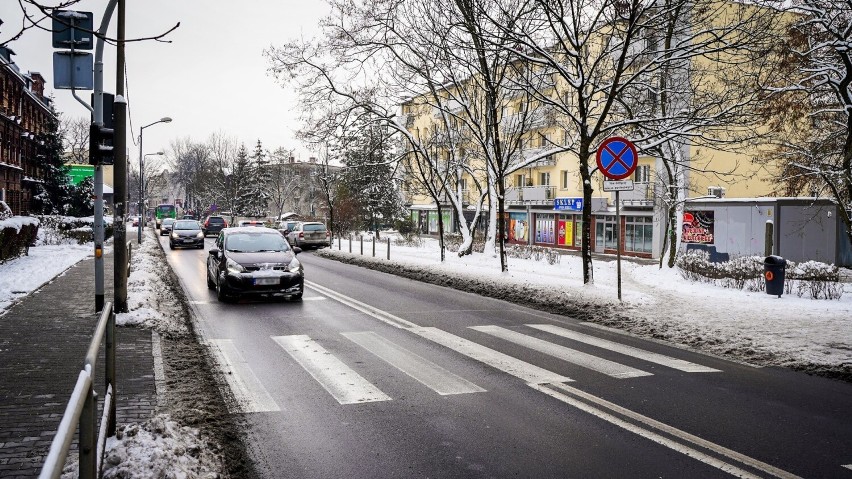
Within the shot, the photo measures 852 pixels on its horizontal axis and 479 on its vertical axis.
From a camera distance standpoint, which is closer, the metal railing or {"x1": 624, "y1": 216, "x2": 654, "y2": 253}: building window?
the metal railing

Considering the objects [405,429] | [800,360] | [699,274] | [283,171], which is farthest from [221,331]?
[283,171]

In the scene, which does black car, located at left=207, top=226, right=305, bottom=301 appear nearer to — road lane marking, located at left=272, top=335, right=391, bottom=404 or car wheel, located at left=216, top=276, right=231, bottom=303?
car wheel, located at left=216, top=276, right=231, bottom=303

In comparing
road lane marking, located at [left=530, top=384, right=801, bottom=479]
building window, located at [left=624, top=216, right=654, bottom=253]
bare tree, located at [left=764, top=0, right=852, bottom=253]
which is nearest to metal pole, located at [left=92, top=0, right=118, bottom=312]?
road lane marking, located at [left=530, top=384, right=801, bottom=479]

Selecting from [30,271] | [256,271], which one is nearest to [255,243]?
[256,271]

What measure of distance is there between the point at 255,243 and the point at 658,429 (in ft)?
36.8

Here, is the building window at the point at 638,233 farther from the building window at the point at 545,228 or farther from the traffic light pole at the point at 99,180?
the traffic light pole at the point at 99,180

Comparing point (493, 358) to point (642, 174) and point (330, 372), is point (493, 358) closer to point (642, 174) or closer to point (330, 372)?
point (330, 372)

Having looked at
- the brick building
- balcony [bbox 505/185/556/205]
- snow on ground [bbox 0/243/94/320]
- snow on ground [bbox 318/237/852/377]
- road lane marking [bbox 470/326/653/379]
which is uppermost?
the brick building

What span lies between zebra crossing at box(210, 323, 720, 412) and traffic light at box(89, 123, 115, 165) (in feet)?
12.2

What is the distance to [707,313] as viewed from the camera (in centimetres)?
1101

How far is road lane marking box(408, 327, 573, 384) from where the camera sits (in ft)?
22.4

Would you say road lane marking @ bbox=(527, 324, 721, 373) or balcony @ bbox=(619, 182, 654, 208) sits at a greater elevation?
balcony @ bbox=(619, 182, 654, 208)

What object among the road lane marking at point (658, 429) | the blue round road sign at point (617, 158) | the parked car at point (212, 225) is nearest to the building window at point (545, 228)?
the parked car at point (212, 225)

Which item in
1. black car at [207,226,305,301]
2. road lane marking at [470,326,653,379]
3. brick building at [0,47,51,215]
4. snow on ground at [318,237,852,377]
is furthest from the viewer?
brick building at [0,47,51,215]
